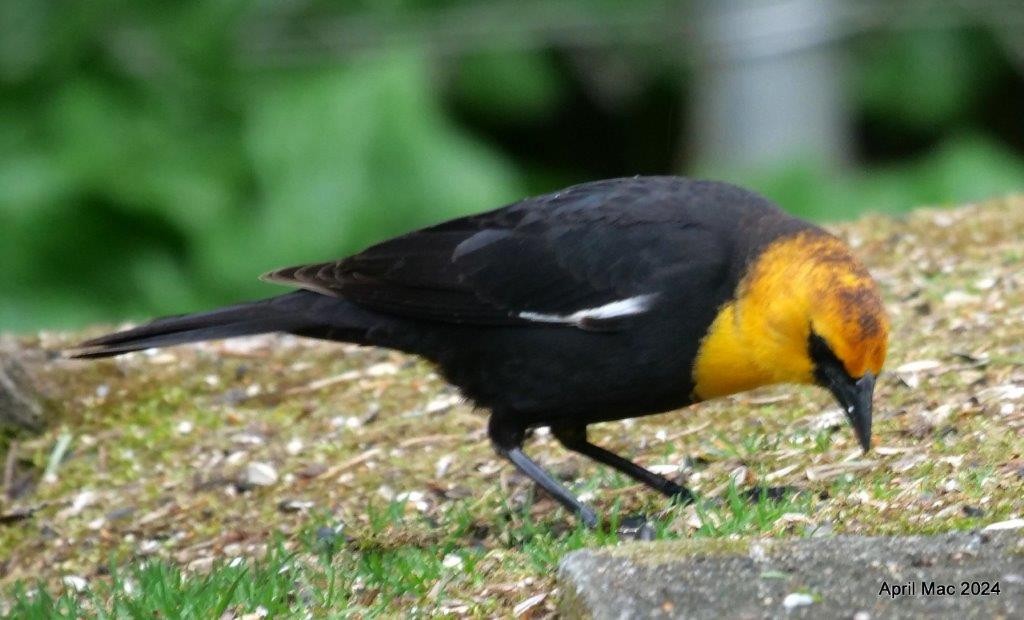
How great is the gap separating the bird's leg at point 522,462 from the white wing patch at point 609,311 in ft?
1.12

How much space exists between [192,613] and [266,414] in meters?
1.87

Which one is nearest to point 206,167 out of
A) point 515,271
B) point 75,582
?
point 75,582

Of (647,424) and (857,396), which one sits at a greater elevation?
(857,396)

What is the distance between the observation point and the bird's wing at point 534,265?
185 inches

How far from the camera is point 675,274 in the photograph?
4.64 metres

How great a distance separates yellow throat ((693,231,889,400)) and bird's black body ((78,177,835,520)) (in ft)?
0.15

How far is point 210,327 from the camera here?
511 cm

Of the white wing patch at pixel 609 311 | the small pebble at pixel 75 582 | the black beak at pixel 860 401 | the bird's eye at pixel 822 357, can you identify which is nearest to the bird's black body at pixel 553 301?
the white wing patch at pixel 609 311

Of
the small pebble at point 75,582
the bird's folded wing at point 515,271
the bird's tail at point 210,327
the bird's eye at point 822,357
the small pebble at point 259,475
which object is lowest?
the small pebble at point 75,582

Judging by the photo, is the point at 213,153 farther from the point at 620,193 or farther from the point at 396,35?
the point at 620,193

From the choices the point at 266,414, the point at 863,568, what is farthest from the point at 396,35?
the point at 863,568

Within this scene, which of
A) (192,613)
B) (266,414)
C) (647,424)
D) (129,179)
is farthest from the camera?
(129,179)

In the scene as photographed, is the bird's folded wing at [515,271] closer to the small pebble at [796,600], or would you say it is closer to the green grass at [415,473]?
the green grass at [415,473]

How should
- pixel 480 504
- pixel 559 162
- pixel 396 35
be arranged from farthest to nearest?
pixel 559 162, pixel 396 35, pixel 480 504
